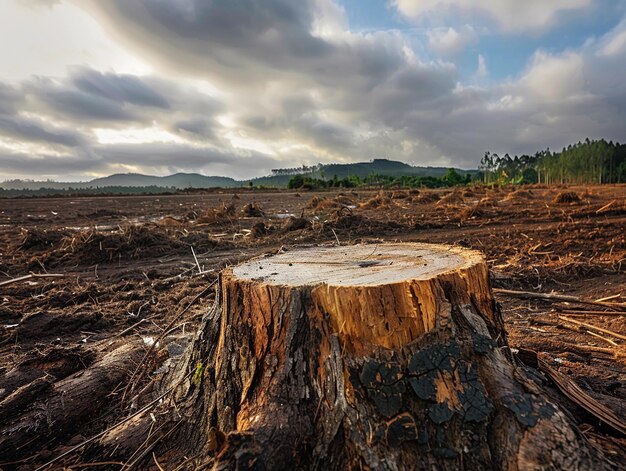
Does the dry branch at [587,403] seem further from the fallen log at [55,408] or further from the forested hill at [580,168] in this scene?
the forested hill at [580,168]

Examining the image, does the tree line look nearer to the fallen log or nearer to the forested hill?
the forested hill

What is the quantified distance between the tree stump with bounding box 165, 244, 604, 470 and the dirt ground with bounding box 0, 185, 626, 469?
1.53 ft

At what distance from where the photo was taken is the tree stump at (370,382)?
1419 mm

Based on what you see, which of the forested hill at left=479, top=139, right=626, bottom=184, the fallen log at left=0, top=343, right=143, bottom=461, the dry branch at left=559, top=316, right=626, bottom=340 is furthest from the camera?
the forested hill at left=479, top=139, right=626, bottom=184

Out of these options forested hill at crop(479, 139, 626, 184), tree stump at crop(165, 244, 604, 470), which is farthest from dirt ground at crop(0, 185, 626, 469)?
forested hill at crop(479, 139, 626, 184)

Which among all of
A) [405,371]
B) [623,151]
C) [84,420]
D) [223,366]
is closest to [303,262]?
[223,366]

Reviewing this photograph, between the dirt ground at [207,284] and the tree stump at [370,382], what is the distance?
47 cm

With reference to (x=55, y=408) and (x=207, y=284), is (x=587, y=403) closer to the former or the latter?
(x=55, y=408)

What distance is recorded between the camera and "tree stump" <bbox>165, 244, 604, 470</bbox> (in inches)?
55.9

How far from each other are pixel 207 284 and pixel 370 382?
4781 millimetres

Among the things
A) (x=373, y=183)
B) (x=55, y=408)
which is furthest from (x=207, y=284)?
(x=373, y=183)

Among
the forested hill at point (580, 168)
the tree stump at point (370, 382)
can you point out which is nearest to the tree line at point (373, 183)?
the forested hill at point (580, 168)

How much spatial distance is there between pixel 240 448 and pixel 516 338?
10.8ft

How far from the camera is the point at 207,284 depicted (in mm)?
5887
